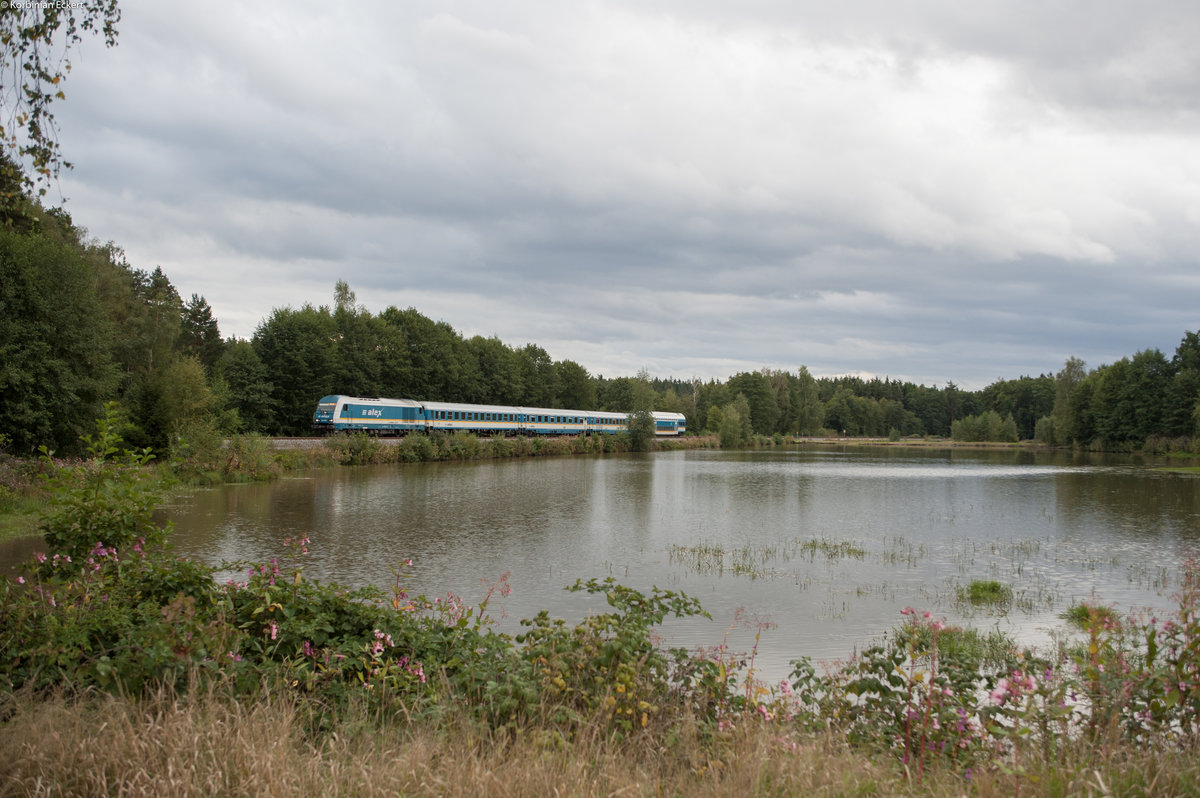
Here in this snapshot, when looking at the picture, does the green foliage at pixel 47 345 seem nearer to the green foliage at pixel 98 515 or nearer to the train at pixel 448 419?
the green foliage at pixel 98 515

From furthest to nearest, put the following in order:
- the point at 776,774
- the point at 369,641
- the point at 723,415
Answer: the point at 723,415 < the point at 369,641 < the point at 776,774

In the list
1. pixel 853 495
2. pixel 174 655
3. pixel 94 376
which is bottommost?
pixel 853 495

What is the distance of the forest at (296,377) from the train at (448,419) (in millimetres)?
5773

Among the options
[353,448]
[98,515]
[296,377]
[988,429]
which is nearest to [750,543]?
[98,515]

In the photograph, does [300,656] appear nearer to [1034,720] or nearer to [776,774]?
[776,774]

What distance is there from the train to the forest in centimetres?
577

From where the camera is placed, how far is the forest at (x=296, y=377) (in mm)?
23828

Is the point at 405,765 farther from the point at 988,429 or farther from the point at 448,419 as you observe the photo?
the point at 988,429

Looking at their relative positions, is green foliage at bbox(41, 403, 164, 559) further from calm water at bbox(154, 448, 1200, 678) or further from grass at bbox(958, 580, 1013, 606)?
grass at bbox(958, 580, 1013, 606)

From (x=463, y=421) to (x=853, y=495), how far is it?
35348 mm

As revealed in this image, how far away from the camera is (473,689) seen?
15.4 feet

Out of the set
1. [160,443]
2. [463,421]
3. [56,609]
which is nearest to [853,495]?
[56,609]

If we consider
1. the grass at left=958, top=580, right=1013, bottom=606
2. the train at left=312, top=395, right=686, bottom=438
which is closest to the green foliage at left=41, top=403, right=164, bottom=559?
the grass at left=958, top=580, right=1013, bottom=606

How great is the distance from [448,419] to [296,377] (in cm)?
1218
